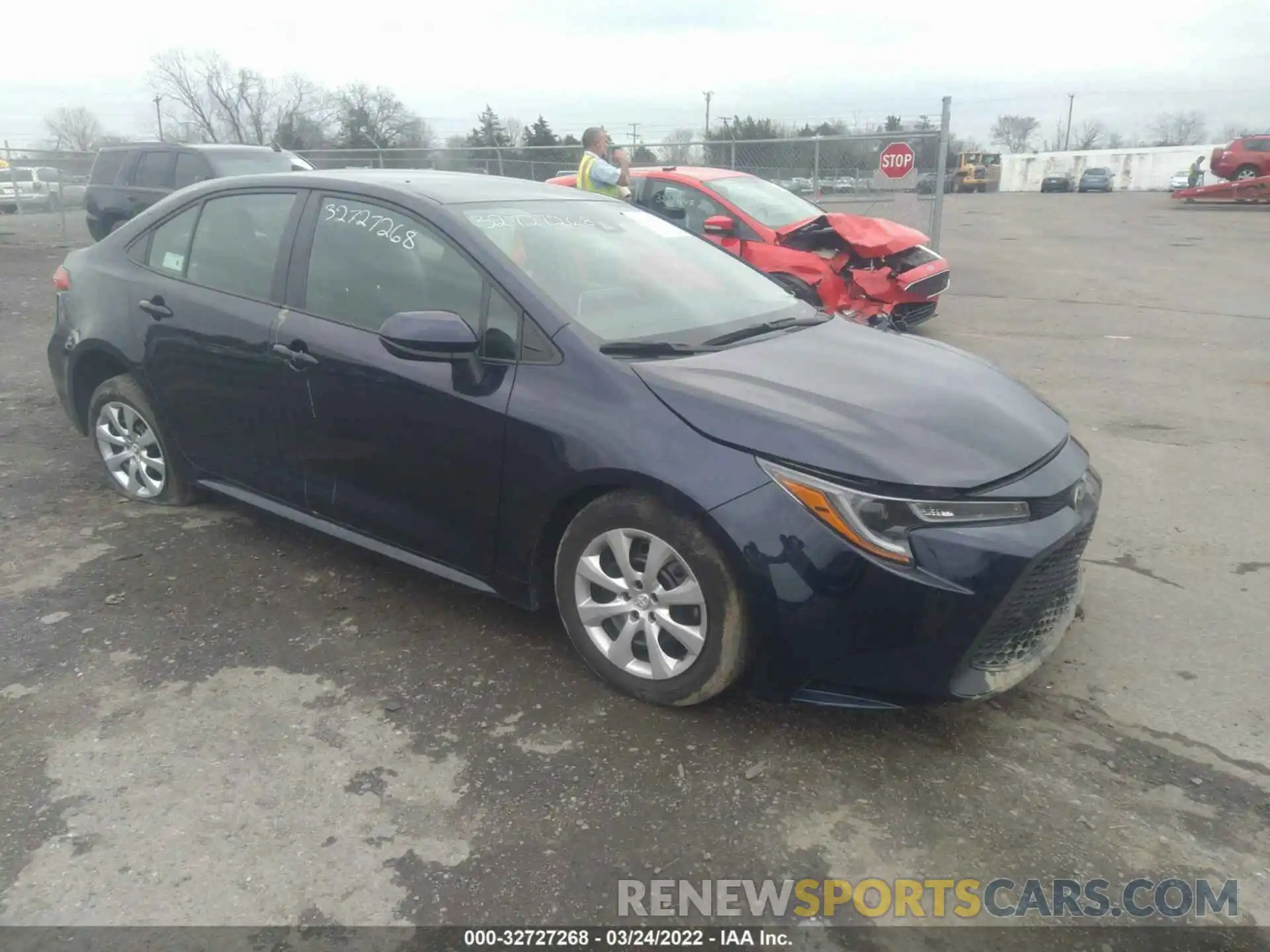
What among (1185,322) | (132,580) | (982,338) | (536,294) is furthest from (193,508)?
(1185,322)

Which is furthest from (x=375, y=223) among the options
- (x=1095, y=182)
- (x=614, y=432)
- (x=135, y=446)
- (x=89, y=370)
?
(x=1095, y=182)

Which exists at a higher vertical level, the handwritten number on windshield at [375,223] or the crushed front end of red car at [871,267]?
the handwritten number on windshield at [375,223]

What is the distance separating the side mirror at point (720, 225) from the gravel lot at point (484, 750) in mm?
5262

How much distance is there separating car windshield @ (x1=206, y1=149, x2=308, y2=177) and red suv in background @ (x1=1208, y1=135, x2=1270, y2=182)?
27.2 m

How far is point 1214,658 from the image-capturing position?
341cm

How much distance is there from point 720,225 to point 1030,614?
685 cm

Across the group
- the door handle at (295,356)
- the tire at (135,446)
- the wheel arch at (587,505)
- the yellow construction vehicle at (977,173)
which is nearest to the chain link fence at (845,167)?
the tire at (135,446)

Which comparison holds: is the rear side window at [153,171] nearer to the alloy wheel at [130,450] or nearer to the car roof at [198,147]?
the car roof at [198,147]

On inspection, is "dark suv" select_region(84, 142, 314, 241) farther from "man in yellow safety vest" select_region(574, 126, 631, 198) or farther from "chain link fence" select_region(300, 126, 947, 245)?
"man in yellow safety vest" select_region(574, 126, 631, 198)

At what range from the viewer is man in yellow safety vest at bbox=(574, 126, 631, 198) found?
838 centimetres

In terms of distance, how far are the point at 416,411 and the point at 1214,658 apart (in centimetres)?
296

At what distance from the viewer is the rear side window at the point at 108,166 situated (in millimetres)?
13281

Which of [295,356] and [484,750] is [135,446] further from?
[484,750]

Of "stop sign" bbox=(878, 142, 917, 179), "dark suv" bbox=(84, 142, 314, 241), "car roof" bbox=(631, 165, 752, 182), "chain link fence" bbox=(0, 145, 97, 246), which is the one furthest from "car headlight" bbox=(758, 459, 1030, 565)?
"chain link fence" bbox=(0, 145, 97, 246)
